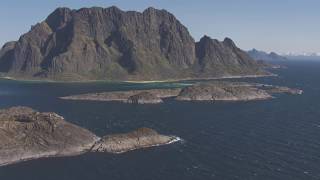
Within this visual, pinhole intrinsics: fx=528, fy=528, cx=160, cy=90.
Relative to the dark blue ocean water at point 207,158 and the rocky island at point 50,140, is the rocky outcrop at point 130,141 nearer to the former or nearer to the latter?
the rocky island at point 50,140

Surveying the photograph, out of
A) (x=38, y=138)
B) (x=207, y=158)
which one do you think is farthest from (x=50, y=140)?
(x=207, y=158)

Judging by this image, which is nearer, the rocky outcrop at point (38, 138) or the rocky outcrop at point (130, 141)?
the rocky outcrop at point (38, 138)

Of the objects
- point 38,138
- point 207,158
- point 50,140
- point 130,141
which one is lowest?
point 207,158

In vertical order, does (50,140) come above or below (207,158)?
above

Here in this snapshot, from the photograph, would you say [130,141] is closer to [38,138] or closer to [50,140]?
[50,140]

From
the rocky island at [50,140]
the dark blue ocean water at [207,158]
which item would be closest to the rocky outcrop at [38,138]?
the rocky island at [50,140]

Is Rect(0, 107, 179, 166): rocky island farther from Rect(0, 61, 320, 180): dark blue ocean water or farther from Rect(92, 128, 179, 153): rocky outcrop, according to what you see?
Rect(0, 61, 320, 180): dark blue ocean water

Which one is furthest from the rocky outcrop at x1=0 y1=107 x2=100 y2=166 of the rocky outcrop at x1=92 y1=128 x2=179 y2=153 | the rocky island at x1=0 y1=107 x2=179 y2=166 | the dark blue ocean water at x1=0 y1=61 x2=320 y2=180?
the dark blue ocean water at x1=0 y1=61 x2=320 y2=180
